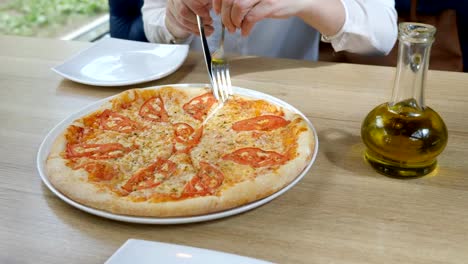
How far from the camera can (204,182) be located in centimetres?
85

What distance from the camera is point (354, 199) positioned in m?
0.85

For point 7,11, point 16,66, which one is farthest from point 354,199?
point 7,11

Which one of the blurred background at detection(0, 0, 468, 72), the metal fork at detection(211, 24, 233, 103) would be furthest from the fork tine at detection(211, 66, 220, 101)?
the blurred background at detection(0, 0, 468, 72)

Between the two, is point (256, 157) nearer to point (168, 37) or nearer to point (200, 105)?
point (200, 105)

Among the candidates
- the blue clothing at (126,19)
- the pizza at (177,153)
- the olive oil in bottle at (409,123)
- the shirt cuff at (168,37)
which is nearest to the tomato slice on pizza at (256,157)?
the pizza at (177,153)

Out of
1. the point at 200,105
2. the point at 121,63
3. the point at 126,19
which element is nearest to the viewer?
the point at 200,105

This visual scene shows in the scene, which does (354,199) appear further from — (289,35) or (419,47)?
(289,35)

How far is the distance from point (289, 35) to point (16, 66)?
87 cm

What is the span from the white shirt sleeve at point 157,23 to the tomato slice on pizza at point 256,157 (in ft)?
2.57

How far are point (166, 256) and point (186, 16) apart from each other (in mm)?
879

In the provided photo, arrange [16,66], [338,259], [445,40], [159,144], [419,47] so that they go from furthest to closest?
1. [445,40]
2. [16,66]
3. [159,144]
4. [419,47]
5. [338,259]

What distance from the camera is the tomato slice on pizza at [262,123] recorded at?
1.03m

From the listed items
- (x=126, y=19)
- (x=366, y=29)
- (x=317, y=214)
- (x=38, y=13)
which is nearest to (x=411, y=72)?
(x=317, y=214)

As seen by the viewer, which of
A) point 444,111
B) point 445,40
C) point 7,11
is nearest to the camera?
point 444,111
